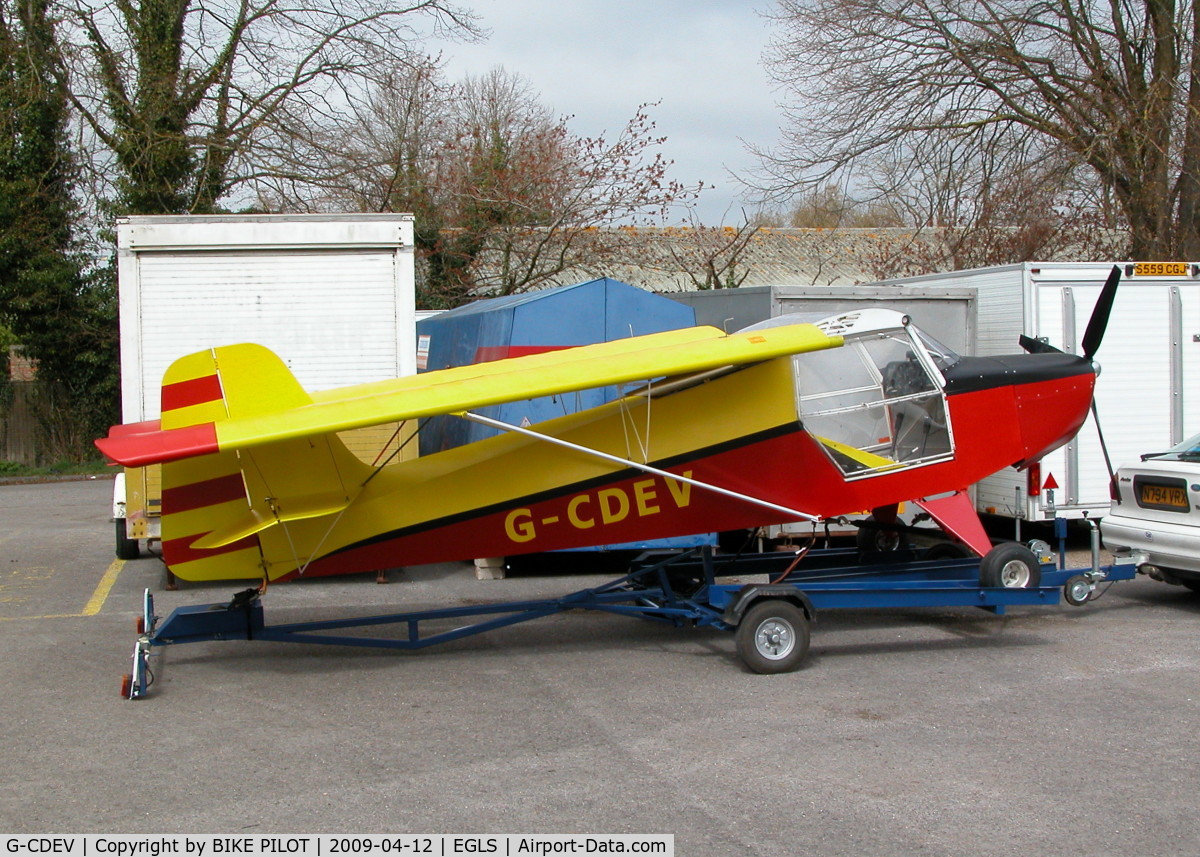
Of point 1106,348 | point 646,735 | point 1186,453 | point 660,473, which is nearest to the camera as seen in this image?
point 646,735

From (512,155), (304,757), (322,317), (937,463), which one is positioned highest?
(512,155)

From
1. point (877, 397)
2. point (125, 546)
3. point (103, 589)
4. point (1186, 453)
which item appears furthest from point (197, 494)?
point (1186, 453)

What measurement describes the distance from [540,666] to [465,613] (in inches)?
26.2

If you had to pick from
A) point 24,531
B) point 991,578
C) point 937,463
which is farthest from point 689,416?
point 24,531

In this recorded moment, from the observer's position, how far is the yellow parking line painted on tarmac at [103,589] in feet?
30.5

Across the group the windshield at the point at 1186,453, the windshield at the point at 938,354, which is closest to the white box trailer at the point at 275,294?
the windshield at the point at 938,354

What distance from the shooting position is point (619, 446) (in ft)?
23.2

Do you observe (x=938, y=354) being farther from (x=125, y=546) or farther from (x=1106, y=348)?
(x=125, y=546)

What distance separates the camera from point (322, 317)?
10555 millimetres

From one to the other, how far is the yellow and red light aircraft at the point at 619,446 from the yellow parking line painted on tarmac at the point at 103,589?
330 centimetres

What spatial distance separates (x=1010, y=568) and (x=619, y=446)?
3.07 m

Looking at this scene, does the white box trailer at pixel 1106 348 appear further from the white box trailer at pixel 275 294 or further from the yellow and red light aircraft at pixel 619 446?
the white box trailer at pixel 275 294

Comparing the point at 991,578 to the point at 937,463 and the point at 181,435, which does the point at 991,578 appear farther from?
the point at 181,435

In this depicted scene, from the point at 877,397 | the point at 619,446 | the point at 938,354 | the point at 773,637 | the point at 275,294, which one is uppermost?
the point at 275,294
